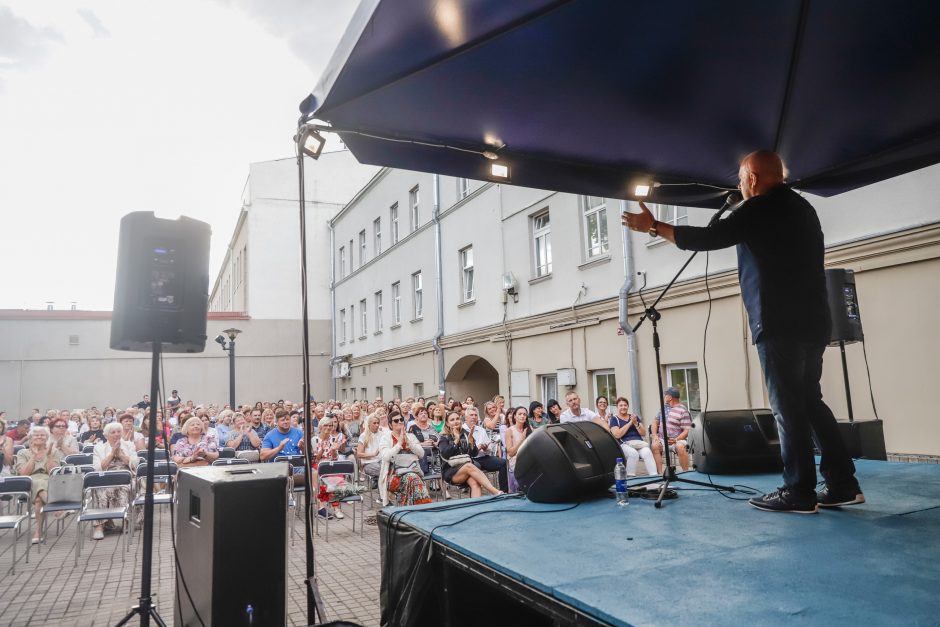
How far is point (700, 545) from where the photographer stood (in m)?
2.53

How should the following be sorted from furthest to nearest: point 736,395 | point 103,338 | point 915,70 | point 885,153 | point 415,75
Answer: point 103,338 < point 736,395 < point 885,153 < point 915,70 < point 415,75

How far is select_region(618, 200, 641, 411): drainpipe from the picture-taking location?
11070 millimetres

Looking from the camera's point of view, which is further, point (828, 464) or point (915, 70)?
point (915, 70)

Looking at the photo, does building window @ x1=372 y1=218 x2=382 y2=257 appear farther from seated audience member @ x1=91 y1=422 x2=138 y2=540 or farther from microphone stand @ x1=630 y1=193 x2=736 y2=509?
microphone stand @ x1=630 y1=193 x2=736 y2=509

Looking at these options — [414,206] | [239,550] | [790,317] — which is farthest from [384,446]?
[414,206]

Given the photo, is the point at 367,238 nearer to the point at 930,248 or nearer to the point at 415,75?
the point at 930,248

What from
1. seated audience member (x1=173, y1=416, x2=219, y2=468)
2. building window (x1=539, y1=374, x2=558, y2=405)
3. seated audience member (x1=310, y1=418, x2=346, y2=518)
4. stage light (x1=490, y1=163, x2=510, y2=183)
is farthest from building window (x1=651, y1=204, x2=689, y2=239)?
seated audience member (x1=173, y1=416, x2=219, y2=468)

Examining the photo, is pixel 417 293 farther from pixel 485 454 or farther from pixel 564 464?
pixel 564 464

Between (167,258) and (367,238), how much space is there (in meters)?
21.6

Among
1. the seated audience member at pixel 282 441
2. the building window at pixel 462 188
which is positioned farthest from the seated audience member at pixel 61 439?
the building window at pixel 462 188

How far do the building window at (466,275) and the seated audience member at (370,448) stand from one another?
8287 millimetres

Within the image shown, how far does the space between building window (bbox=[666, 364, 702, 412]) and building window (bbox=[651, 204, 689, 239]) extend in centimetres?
246

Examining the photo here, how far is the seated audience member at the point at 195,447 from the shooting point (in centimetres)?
888

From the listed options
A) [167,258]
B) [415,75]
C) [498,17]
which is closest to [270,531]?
[167,258]
